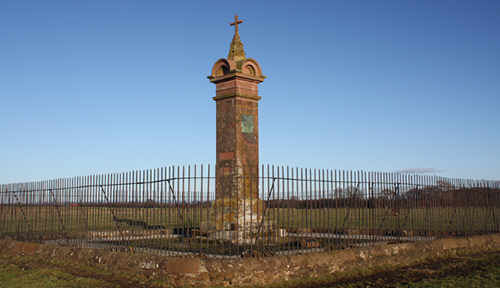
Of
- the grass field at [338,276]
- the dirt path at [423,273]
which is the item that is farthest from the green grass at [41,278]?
the dirt path at [423,273]

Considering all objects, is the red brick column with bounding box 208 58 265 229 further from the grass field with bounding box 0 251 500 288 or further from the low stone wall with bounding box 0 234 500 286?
the grass field with bounding box 0 251 500 288

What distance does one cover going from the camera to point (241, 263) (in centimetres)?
760

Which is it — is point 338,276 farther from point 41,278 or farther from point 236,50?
point 236,50

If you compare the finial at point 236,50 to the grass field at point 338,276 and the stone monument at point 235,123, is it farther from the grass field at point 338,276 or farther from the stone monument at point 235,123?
the grass field at point 338,276

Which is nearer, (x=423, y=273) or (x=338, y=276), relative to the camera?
(x=338, y=276)

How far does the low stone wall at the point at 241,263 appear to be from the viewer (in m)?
7.55

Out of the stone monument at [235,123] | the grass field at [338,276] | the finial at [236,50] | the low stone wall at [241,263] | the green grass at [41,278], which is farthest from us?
the finial at [236,50]

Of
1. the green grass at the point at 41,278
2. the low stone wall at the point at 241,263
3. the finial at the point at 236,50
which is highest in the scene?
the finial at the point at 236,50

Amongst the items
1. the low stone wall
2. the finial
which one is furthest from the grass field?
the finial

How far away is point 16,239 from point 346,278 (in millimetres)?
9919

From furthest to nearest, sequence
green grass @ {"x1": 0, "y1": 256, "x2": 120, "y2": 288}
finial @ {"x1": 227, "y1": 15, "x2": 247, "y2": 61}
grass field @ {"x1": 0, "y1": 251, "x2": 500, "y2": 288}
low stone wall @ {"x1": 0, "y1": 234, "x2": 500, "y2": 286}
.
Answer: finial @ {"x1": 227, "y1": 15, "x2": 247, "y2": 61}, green grass @ {"x1": 0, "y1": 256, "x2": 120, "y2": 288}, grass field @ {"x1": 0, "y1": 251, "x2": 500, "y2": 288}, low stone wall @ {"x1": 0, "y1": 234, "x2": 500, "y2": 286}

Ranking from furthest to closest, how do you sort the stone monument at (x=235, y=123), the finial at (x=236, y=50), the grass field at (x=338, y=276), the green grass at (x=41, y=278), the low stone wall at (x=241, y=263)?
the finial at (x=236, y=50) < the stone monument at (x=235, y=123) < the green grass at (x=41, y=278) < the grass field at (x=338, y=276) < the low stone wall at (x=241, y=263)

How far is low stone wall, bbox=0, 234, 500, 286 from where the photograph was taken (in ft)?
24.8

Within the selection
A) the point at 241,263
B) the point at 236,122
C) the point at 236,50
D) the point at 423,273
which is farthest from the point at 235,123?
the point at 423,273
